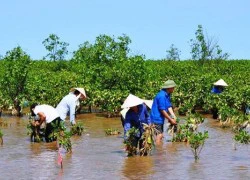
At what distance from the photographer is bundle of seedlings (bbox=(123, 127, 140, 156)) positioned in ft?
39.1

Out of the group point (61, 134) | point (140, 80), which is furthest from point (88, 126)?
point (61, 134)

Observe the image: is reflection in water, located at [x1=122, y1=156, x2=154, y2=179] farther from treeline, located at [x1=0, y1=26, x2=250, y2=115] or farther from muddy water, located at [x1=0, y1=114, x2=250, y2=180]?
treeline, located at [x1=0, y1=26, x2=250, y2=115]

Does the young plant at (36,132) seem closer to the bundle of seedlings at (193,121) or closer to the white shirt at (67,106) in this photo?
the white shirt at (67,106)

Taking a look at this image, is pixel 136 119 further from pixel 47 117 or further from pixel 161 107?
pixel 47 117

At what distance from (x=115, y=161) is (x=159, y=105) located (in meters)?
1.89

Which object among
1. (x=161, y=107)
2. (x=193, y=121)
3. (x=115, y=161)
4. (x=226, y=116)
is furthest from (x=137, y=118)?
(x=226, y=116)

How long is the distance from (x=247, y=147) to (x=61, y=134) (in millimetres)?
4056

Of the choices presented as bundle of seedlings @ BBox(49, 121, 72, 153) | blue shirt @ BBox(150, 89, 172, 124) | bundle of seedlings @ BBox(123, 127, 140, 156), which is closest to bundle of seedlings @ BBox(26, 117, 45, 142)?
bundle of seedlings @ BBox(49, 121, 72, 153)

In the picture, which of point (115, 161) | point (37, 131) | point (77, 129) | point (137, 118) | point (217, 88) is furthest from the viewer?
point (217, 88)

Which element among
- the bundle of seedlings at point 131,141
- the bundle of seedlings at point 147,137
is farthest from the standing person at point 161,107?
the bundle of seedlings at point 131,141

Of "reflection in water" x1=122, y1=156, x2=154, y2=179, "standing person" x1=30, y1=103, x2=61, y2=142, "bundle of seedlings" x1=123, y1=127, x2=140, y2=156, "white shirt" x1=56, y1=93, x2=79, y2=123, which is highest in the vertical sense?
"white shirt" x1=56, y1=93, x2=79, y2=123

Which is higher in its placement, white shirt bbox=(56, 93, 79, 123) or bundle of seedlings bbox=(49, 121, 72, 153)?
white shirt bbox=(56, 93, 79, 123)

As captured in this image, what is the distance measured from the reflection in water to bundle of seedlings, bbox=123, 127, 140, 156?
177 mm

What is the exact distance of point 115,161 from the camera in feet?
38.5
